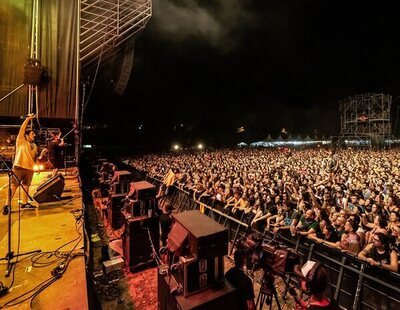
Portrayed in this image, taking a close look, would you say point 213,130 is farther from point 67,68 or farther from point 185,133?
point 67,68

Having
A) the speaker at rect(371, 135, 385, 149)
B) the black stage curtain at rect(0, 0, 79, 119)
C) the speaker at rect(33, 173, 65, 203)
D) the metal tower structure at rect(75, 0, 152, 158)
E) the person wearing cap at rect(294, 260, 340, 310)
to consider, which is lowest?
the person wearing cap at rect(294, 260, 340, 310)

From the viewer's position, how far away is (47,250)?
4035mm

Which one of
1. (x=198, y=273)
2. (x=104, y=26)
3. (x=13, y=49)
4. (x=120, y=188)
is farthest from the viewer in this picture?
(x=104, y=26)

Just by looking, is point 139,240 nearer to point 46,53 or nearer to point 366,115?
point 46,53

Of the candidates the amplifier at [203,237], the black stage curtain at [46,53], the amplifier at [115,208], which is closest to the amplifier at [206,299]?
the amplifier at [203,237]

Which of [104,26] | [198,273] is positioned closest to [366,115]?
[104,26]

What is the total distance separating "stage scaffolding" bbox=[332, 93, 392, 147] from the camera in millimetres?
36281

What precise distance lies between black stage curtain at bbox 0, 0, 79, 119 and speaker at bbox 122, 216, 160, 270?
8201mm

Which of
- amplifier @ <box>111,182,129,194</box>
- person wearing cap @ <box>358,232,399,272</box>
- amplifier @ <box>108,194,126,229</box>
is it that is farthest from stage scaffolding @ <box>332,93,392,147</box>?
amplifier @ <box>108,194,126,229</box>

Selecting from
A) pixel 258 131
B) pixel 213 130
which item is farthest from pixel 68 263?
pixel 258 131

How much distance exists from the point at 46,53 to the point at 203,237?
1249 centimetres

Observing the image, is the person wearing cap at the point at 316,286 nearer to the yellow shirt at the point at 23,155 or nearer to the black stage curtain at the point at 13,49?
the yellow shirt at the point at 23,155

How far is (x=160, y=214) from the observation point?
21.0 ft

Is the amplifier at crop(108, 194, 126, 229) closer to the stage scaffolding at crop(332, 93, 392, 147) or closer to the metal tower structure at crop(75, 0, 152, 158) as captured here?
the metal tower structure at crop(75, 0, 152, 158)
